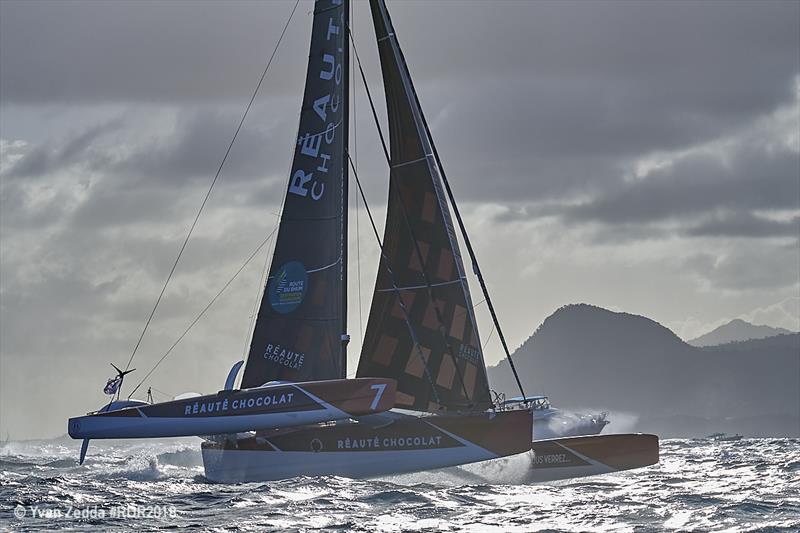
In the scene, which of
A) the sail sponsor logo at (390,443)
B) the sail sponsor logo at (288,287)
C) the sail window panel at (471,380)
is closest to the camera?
the sail sponsor logo at (390,443)

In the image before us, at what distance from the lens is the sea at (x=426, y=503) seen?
69.0 ft

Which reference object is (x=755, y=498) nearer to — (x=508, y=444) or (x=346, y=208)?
(x=508, y=444)

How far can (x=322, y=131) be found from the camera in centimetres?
3141

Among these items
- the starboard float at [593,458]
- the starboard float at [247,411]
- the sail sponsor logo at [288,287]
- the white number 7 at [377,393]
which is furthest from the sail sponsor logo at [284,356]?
the starboard float at [593,458]

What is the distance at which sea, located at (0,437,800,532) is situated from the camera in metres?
21.0

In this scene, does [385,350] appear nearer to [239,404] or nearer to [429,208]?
[429,208]

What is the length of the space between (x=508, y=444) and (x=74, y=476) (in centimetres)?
1391

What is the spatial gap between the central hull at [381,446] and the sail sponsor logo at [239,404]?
1685mm

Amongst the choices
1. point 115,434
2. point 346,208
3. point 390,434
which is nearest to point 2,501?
point 115,434

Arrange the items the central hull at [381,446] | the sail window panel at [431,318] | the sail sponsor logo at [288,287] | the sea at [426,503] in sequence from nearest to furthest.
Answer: the sea at [426,503] → the central hull at [381,446] → the sail sponsor logo at [288,287] → the sail window panel at [431,318]

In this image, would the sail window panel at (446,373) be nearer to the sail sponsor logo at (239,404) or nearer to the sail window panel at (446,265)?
the sail window panel at (446,265)

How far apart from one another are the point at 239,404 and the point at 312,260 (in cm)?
459

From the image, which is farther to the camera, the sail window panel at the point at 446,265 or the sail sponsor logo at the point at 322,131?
the sail window panel at the point at 446,265

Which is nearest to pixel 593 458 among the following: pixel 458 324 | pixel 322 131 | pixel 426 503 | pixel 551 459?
pixel 551 459
